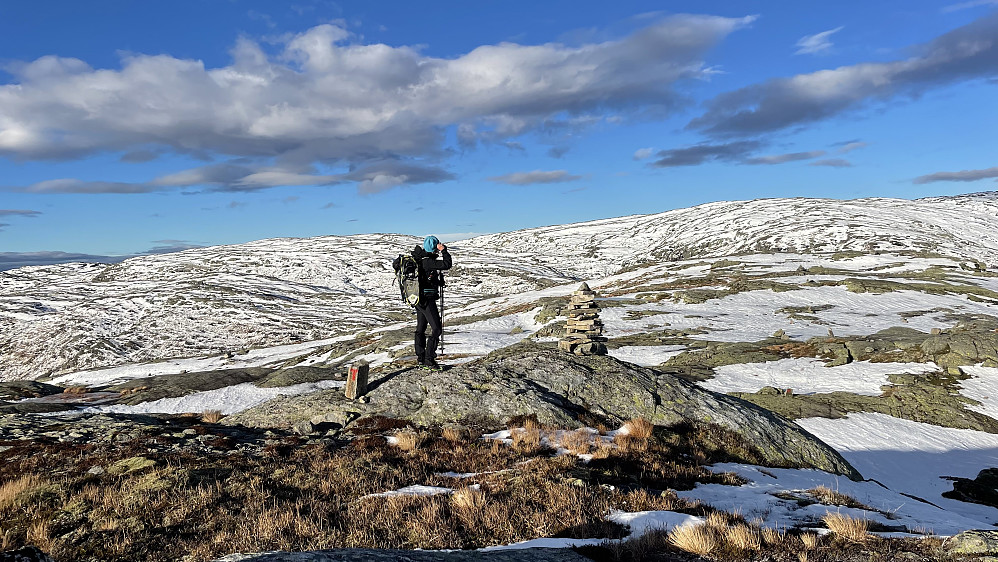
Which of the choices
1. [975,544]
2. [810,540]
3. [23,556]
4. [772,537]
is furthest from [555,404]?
[23,556]

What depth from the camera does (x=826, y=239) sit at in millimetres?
183500

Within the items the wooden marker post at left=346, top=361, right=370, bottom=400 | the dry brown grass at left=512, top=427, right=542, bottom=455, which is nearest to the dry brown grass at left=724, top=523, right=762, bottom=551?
the dry brown grass at left=512, top=427, right=542, bottom=455

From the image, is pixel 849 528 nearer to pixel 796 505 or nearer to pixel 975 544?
pixel 975 544

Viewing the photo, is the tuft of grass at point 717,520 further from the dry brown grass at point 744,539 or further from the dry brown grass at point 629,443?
the dry brown grass at point 629,443

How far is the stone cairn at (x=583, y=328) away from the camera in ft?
63.2

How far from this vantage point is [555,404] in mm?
14867

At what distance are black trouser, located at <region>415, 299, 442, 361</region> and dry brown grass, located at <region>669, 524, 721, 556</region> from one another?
11071 mm

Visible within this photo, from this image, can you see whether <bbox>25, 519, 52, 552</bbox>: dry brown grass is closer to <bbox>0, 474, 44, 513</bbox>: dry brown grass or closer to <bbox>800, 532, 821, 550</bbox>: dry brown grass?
<bbox>0, 474, 44, 513</bbox>: dry brown grass

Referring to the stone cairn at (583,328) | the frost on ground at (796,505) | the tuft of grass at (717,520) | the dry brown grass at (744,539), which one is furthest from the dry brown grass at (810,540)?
the stone cairn at (583,328)

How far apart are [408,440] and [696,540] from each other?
7578 millimetres

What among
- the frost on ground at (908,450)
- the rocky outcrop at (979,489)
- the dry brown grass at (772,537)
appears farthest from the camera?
the frost on ground at (908,450)

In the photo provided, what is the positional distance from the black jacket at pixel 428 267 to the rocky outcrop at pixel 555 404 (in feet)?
9.12

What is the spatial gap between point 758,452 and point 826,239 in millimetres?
205243

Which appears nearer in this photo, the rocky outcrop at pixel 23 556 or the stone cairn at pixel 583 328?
the rocky outcrop at pixel 23 556
